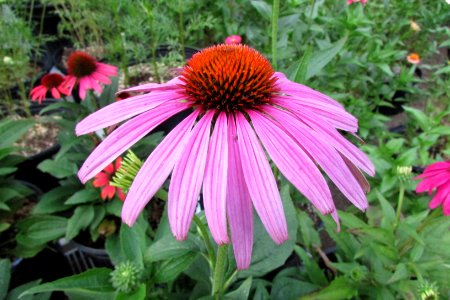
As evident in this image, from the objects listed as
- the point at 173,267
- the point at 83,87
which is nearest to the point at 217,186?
the point at 173,267

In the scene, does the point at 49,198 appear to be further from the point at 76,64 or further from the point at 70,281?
the point at 70,281

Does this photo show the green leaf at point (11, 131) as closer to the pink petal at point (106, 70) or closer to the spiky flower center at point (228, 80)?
the pink petal at point (106, 70)

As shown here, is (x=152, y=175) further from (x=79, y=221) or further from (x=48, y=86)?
(x=48, y=86)

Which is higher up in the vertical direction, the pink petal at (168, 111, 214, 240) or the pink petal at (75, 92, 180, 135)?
the pink petal at (75, 92, 180, 135)

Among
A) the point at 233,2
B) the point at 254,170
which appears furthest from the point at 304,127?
the point at 233,2

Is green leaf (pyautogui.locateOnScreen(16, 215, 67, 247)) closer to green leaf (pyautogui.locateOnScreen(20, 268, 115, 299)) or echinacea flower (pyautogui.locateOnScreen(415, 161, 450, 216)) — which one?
green leaf (pyautogui.locateOnScreen(20, 268, 115, 299))

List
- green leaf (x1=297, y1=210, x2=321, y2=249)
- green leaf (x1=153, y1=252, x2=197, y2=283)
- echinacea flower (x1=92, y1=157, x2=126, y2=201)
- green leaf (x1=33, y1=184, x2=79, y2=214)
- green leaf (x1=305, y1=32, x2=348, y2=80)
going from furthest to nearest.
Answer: green leaf (x1=33, y1=184, x2=79, y2=214), echinacea flower (x1=92, y1=157, x2=126, y2=201), green leaf (x1=297, y1=210, x2=321, y2=249), green leaf (x1=305, y1=32, x2=348, y2=80), green leaf (x1=153, y1=252, x2=197, y2=283)

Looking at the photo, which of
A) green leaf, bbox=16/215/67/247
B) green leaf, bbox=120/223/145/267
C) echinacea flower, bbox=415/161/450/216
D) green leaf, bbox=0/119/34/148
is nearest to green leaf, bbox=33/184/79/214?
green leaf, bbox=16/215/67/247
